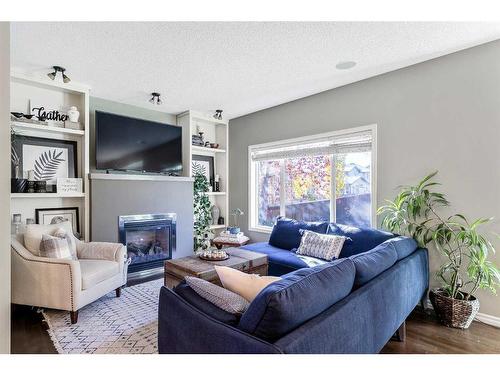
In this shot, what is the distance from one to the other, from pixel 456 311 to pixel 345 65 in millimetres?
2548

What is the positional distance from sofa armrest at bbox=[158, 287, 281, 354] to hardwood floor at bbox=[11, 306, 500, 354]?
4.06 feet

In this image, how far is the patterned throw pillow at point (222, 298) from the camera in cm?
125

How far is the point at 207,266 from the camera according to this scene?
2.53 m

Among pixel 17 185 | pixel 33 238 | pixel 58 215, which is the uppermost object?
pixel 17 185

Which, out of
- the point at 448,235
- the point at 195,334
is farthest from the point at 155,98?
the point at 448,235

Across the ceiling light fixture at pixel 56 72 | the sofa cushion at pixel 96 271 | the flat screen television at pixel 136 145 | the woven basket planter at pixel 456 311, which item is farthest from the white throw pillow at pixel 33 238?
the woven basket planter at pixel 456 311

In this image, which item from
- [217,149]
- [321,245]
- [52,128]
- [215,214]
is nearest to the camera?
[321,245]

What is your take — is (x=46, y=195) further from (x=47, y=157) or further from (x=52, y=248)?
(x=52, y=248)

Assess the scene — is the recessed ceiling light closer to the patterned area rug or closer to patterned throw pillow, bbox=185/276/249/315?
patterned throw pillow, bbox=185/276/249/315

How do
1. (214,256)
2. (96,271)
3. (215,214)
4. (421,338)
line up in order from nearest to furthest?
(421,338)
(96,271)
(214,256)
(215,214)

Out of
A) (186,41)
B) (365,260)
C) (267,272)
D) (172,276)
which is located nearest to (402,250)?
(365,260)

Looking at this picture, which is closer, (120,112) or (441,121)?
(441,121)

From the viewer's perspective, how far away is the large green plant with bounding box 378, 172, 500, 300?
7.58 ft

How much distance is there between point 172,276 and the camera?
2633 mm
